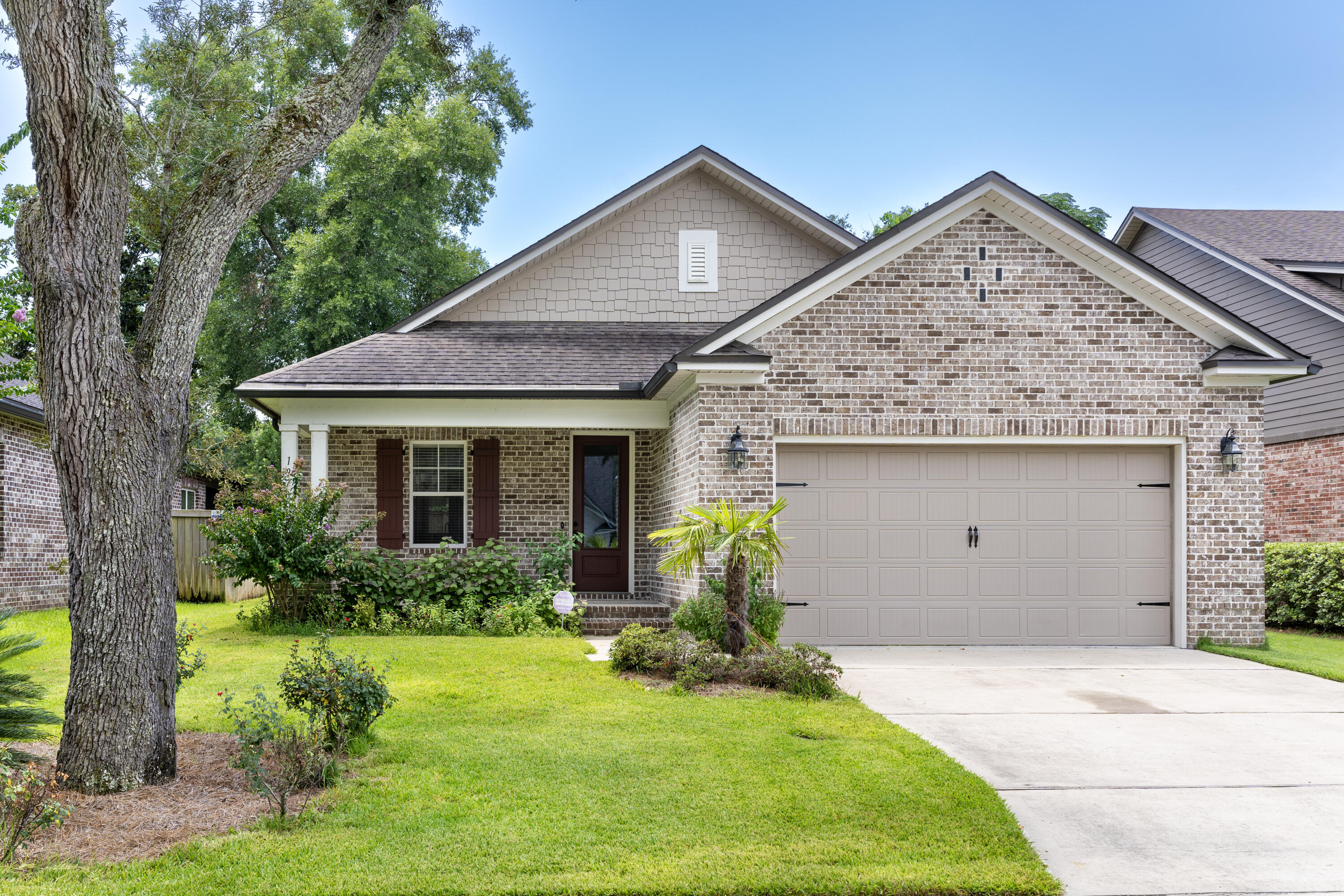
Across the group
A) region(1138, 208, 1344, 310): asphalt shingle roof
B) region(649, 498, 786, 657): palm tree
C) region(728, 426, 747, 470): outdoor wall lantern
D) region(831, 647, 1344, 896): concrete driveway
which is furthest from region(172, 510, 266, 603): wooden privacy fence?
region(1138, 208, 1344, 310): asphalt shingle roof

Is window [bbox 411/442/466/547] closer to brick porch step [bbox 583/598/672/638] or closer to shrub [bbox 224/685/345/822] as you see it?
brick porch step [bbox 583/598/672/638]

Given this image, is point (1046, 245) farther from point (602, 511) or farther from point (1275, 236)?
point (1275, 236)

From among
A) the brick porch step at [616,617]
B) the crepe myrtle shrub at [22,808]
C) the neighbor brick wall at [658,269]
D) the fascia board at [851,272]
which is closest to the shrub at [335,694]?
the crepe myrtle shrub at [22,808]

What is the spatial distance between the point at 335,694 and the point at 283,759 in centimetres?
42

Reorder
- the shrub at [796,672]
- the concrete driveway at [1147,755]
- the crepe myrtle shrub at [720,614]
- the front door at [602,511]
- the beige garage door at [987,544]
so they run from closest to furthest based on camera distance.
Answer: the concrete driveway at [1147,755] → the shrub at [796,672] → the crepe myrtle shrub at [720,614] → the beige garage door at [987,544] → the front door at [602,511]

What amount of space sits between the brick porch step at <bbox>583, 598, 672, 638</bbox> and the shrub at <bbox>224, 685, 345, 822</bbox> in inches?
257

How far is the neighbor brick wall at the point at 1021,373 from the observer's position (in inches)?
411

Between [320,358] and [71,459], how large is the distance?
27.8ft

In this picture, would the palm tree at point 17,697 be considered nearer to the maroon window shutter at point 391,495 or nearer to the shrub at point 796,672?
the shrub at point 796,672

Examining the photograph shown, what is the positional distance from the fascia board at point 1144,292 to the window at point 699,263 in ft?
16.1

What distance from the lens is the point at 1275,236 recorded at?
1786 cm

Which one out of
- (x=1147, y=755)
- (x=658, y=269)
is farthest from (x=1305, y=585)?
(x=658, y=269)

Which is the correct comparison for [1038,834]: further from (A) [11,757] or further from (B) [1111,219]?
(B) [1111,219]

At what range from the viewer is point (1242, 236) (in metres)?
18.0
